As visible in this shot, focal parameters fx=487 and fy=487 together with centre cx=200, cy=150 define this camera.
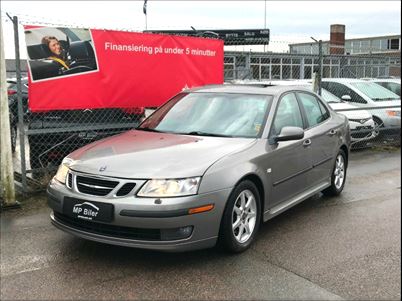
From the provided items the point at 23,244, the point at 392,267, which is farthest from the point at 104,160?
the point at 392,267

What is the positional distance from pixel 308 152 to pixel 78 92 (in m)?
3.26

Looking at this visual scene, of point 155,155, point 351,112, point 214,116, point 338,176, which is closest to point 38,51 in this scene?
point 214,116

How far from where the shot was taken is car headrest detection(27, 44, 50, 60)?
6.32 m

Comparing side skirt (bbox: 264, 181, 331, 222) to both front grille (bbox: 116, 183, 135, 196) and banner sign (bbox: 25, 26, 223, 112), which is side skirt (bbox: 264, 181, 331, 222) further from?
banner sign (bbox: 25, 26, 223, 112)

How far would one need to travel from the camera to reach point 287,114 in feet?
17.9

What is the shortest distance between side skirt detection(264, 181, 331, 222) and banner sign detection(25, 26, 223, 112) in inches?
116

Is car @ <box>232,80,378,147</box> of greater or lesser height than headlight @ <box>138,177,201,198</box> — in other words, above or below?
below

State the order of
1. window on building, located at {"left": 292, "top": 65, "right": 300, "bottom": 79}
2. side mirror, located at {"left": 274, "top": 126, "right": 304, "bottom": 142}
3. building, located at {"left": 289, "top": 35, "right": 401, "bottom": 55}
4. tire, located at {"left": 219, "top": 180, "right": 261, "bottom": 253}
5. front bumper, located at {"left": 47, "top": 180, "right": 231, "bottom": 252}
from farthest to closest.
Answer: window on building, located at {"left": 292, "top": 65, "right": 300, "bottom": 79}
building, located at {"left": 289, "top": 35, "right": 401, "bottom": 55}
side mirror, located at {"left": 274, "top": 126, "right": 304, "bottom": 142}
tire, located at {"left": 219, "top": 180, "right": 261, "bottom": 253}
front bumper, located at {"left": 47, "top": 180, "right": 231, "bottom": 252}

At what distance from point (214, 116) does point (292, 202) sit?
126cm

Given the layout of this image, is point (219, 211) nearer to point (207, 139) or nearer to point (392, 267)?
point (207, 139)

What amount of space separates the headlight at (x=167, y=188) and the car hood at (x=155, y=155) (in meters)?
0.05

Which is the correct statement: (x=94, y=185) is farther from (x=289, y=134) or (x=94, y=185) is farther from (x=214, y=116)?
(x=289, y=134)

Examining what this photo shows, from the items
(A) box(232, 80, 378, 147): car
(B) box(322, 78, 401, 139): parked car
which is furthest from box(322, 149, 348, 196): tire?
(B) box(322, 78, 401, 139): parked car

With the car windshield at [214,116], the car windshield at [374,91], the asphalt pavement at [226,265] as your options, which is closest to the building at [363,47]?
the car windshield at [374,91]
